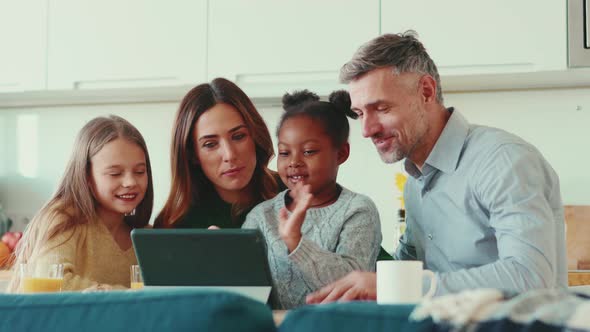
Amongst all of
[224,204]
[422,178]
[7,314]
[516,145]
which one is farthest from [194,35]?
[7,314]

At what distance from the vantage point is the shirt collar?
187cm

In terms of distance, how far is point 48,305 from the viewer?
738 mm

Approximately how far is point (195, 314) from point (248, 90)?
2.63m

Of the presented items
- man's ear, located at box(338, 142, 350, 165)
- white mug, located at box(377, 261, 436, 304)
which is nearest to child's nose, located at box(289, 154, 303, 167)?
man's ear, located at box(338, 142, 350, 165)

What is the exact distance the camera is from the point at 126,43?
338 cm

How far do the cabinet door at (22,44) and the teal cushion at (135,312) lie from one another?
2868 millimetres

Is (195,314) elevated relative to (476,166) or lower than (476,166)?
lower

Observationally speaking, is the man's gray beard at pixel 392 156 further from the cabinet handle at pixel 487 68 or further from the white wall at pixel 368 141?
the white wall at pixel 368 141

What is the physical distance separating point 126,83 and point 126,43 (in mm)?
162

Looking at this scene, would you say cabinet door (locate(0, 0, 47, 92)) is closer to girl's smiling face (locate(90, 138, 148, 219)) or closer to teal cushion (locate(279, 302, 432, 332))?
girl's smiling face (locate(90, 138, 148, 219))

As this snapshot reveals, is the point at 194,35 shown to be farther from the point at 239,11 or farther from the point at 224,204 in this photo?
the point at 224,204

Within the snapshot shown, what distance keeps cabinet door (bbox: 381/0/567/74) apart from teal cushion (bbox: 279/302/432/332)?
246 cm

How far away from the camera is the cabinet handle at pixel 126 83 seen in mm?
3330

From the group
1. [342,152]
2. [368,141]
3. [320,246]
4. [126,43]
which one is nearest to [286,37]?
[368,141]
